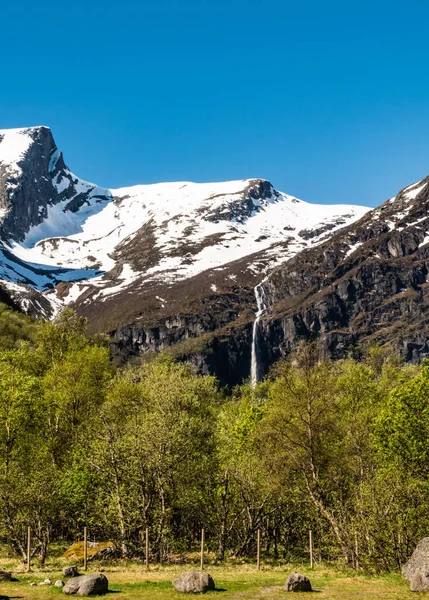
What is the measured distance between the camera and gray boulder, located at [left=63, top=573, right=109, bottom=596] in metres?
24.7

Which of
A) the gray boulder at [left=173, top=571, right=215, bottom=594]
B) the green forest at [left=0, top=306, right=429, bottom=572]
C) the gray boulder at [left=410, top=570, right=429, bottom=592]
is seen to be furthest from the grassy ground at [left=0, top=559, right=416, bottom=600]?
the green forest at [left=0, top=306, right=429, bottom=572]

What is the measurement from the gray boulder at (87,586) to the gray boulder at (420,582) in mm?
14353

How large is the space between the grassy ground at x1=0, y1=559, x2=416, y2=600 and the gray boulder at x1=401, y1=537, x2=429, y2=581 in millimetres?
612

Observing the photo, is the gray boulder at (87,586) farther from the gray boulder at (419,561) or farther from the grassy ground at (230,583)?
the gray boulder at (419,561)

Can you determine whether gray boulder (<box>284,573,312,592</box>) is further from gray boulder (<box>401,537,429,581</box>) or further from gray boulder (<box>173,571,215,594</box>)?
gray boulder (<box>401,537,429,581</box>)

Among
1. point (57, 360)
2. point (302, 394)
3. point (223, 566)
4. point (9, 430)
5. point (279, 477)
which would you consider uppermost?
point (57, 360)

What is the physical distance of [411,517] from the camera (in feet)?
104

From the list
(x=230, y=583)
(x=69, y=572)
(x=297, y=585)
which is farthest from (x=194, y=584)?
(x=69, y=572)

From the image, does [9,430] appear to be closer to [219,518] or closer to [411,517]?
[219,518]

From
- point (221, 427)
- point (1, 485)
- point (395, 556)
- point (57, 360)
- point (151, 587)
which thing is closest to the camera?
point (151, 587)

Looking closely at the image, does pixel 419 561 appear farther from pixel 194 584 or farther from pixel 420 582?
pixel 194 584

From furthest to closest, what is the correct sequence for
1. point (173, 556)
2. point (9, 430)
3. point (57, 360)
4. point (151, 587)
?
point (57, 360) < point (9, 430) < point (173, 556) < point (151, 587)

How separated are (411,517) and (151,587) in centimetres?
1533

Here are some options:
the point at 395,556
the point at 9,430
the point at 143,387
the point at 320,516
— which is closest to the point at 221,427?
the point at 143,387
